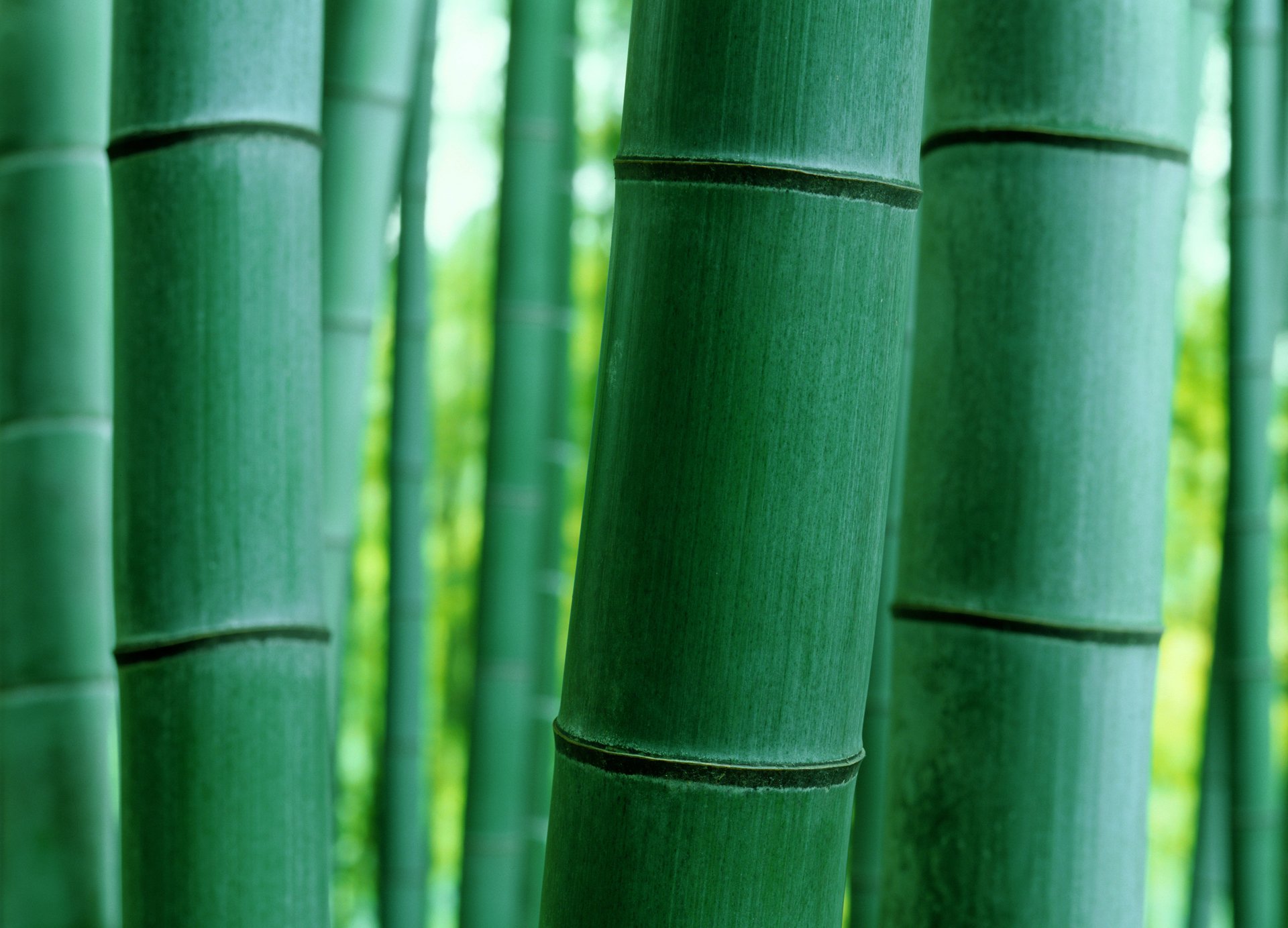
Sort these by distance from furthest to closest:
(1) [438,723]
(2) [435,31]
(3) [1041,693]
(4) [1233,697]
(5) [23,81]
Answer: (1) [438,723]
(4) [1233,697]
(2) [435,31]
(5) [23,81]
(3) [1041,693]

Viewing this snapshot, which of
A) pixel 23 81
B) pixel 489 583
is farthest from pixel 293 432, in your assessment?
pixel 489 583

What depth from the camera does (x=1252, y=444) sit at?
8.05 ft

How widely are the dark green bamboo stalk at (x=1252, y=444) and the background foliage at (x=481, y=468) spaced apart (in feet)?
8.26

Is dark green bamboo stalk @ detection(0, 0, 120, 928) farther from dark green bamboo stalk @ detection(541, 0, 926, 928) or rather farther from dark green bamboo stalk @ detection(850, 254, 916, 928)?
dark green bamboo stalk @ detection(850, 254, 916, 928)

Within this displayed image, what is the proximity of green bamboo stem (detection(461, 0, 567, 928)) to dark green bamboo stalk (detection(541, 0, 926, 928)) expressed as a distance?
168 centimetres

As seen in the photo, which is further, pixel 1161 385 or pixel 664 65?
pixel 1161 385

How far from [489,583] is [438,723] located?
3.78m

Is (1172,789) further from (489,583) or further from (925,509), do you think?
(925,509)

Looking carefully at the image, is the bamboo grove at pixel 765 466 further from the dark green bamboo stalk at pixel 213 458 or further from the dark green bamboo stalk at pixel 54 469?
the dark green bamboo stalk at pixel 54 469

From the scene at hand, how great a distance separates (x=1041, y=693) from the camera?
67 cm

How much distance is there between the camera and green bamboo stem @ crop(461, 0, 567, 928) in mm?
2197

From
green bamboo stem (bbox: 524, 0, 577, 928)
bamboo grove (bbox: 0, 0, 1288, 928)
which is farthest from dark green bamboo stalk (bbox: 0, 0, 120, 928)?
green bamboo stem (bbox: 524, 0, 577, 928)

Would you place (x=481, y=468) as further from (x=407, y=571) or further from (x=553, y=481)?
(x=407, y=571)

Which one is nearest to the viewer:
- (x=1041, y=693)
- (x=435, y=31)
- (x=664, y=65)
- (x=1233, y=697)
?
(x=664, y=65)
